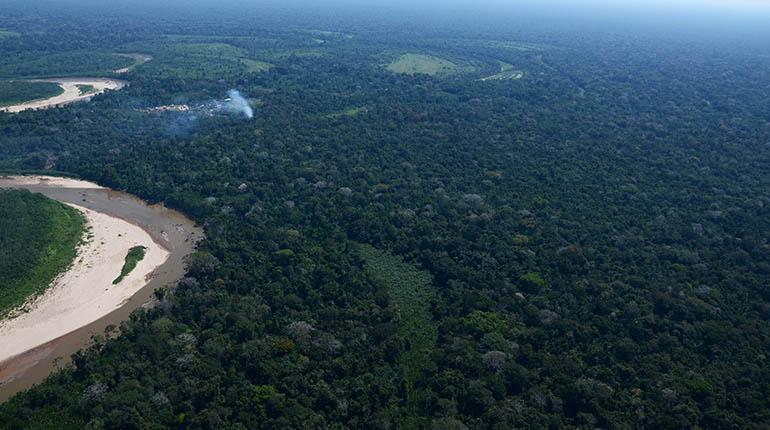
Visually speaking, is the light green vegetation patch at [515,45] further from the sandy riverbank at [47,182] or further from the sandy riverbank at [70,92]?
the sandy riverbank at [47,182]

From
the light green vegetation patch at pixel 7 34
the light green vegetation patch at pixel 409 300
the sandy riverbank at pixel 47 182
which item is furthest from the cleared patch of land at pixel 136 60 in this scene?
the light green vegetation patch at pixel 409 300

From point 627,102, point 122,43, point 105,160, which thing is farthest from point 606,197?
point 122,43

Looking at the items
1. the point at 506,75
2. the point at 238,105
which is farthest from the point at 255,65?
the point at 506,75

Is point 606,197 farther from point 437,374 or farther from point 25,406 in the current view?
point 25,406

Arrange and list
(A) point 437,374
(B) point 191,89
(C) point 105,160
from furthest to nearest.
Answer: (B) point 191,89 < (C) point 105,160 < (A) point 437,374

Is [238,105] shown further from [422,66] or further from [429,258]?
[422,66]

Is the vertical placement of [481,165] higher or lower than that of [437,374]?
higher
